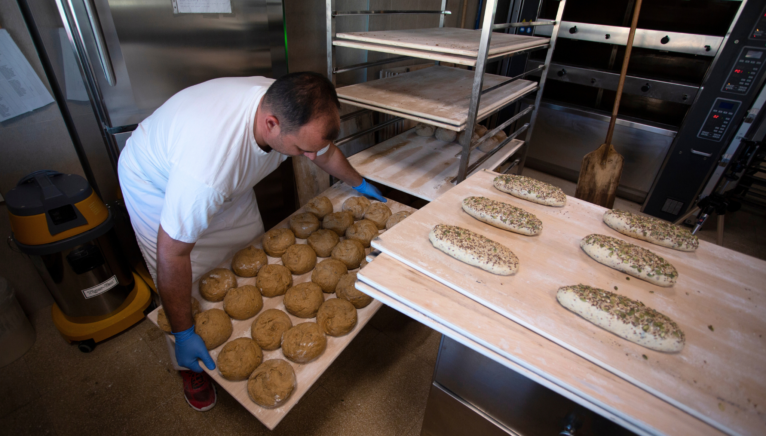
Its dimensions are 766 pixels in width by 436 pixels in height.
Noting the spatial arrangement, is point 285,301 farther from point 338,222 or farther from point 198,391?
point 198,391

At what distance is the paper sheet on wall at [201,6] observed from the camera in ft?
6.00

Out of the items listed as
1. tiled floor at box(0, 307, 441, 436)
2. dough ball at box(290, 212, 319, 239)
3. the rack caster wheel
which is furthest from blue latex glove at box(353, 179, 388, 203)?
the rack caster wheel

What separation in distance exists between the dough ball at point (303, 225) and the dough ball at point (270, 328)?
0.55 meters

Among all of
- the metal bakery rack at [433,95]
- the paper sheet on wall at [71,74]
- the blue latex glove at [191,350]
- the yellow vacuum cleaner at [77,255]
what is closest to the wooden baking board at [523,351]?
the blue latex glove at [191,350]

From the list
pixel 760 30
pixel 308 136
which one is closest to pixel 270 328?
pixel 308 136

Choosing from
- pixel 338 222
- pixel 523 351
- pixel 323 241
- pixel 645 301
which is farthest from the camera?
pixel 338 222

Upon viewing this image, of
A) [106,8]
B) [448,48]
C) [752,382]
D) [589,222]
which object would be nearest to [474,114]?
[448,48]

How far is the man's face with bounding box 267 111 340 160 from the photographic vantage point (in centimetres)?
123

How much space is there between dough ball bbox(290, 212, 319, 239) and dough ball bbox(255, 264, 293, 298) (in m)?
0.32

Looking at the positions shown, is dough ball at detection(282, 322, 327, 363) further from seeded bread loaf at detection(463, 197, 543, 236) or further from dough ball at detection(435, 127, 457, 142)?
dough ball at detection(435, 127, 457, 142)

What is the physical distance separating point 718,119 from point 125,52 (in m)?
4.31

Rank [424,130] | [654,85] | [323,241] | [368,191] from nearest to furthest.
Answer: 1. [323,241]
2. [368,191]
3. [424,130]
4. [654,85]

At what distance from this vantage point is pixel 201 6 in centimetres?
191

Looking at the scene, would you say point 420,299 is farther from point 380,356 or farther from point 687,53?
point 687,53
